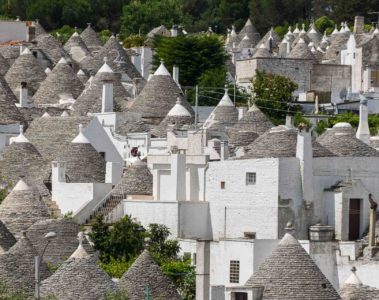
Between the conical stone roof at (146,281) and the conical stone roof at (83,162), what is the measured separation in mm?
17126

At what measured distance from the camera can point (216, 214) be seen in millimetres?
67125

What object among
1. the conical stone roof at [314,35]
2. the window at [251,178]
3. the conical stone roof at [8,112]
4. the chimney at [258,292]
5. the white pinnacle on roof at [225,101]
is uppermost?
the conical stone roof at [314,35]

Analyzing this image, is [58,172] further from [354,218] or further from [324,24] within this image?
[324,24]

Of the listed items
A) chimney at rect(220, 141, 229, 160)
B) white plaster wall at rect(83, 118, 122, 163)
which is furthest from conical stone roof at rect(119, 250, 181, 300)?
white plaster wall at rect(83, 118, 122, 163)

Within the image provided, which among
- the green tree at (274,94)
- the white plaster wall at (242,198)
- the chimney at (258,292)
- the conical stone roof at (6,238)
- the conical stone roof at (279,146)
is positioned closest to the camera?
the chimney at (258,292)

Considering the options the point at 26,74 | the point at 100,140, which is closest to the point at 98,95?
the point at 100,140

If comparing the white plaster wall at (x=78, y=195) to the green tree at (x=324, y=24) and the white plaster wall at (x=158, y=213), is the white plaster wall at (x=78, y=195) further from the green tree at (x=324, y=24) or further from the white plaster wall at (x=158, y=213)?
the green tree at (x=324, y=24)

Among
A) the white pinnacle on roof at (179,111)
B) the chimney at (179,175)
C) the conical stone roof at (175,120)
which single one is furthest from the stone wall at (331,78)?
the chimney at (179,175)

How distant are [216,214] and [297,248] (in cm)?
1247

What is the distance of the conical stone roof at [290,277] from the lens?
5353cm

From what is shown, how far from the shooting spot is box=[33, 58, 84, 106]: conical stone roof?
95.2 meters

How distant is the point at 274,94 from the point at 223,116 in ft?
31.9

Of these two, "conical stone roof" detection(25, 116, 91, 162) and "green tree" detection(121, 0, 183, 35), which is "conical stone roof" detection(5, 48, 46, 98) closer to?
"conical stone roof" detection(25, 116, 91, 162)

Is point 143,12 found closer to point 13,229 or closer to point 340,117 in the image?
point 340,117
